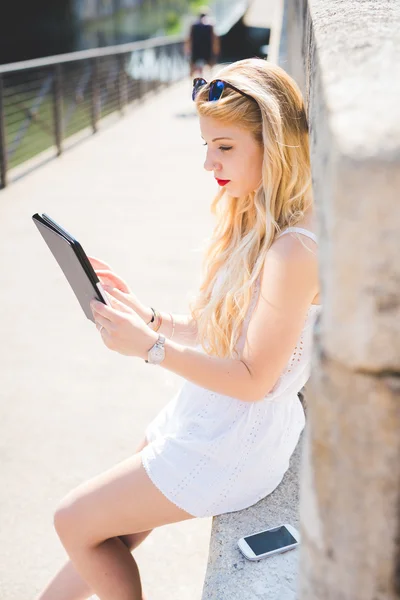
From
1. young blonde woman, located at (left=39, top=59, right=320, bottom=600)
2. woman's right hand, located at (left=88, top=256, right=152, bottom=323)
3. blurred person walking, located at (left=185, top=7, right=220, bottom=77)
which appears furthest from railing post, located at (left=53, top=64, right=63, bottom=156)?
young blonde woman, located at (left=39, top=59, right=320, bottom=600)

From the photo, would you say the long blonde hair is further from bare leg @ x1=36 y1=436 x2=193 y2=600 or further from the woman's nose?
bare leg @ x1=36 y1=436 x2=193 y2=600

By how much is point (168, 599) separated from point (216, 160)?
1564mm

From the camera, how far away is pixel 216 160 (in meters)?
1.97

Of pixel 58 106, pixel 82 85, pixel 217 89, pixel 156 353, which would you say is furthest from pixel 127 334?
pixel 82 85

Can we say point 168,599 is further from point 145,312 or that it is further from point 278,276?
point 278,276

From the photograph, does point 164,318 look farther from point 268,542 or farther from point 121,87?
point 121,87

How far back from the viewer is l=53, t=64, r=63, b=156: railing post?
920cm

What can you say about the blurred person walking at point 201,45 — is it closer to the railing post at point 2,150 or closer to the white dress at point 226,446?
the railing post at point 2,150

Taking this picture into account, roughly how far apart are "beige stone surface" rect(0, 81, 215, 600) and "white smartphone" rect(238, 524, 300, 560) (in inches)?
25.0

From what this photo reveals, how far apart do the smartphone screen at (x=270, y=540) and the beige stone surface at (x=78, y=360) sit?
2.08 feet

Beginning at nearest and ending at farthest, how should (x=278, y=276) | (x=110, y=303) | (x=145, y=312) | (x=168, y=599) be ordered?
(x=278, y=276) → (x=110, y=303) → (x=145, y=312) → (x=168, y=599)

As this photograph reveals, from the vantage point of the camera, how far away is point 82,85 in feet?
38.2

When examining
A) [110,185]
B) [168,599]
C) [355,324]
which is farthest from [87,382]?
[110,185]

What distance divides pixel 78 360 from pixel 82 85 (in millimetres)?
8541
